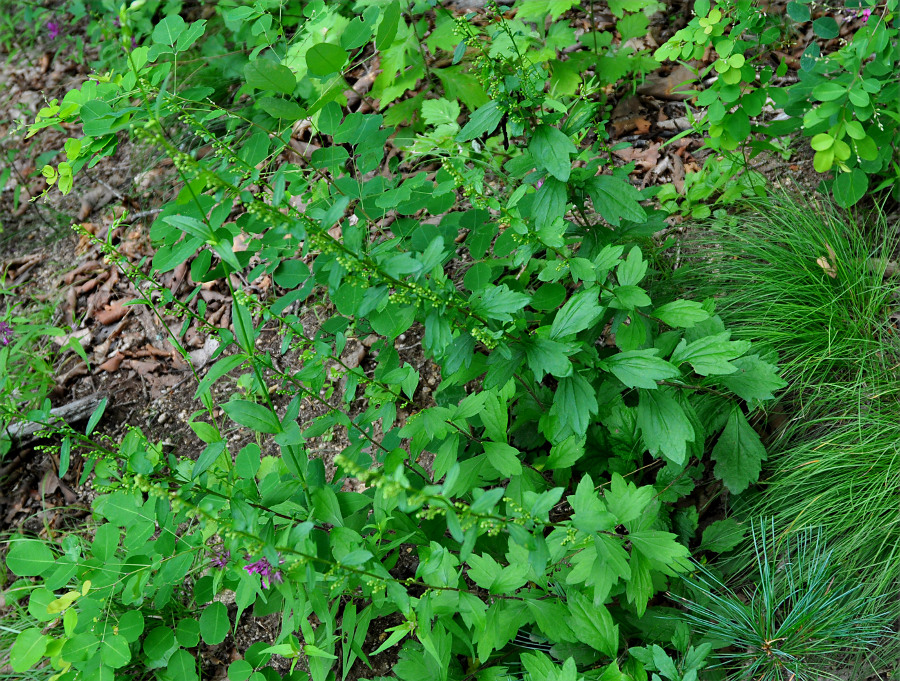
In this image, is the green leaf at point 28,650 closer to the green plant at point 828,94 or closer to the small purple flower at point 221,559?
the small purple flower at point 221,559

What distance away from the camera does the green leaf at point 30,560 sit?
1.91m

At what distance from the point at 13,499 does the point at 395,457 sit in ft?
7.61

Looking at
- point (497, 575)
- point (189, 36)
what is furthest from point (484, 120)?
point (497, 575)

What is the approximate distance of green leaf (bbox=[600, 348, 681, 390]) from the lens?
169 cm

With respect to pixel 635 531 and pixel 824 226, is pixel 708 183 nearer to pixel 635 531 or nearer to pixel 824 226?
pixel 824 226

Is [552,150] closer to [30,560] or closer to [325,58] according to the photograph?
[325,58]

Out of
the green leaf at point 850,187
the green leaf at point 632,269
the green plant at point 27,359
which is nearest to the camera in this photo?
the green leaf at point 632,269

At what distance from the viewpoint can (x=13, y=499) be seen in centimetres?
314

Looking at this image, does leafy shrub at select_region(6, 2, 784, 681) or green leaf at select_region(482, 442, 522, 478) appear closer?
leafy shrub at select_region(6, 2, 784, 681)

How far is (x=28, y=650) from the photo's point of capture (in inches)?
74.3

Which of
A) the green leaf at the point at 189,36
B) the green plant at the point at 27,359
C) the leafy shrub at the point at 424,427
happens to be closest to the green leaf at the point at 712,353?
the leafy shrub at the point at 424,427

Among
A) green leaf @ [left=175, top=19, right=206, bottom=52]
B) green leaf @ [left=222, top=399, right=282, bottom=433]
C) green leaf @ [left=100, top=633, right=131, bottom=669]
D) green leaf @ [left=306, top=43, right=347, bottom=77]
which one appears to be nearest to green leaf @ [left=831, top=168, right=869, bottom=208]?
green leaf @ [left=306, top=43, right=347, bottom=77]

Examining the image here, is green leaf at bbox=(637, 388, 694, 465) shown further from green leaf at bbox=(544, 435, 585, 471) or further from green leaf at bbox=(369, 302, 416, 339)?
green leaf at bbox=(369, 302, 416, 339)

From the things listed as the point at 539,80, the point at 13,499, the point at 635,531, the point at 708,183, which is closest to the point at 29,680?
the point at 13,499
